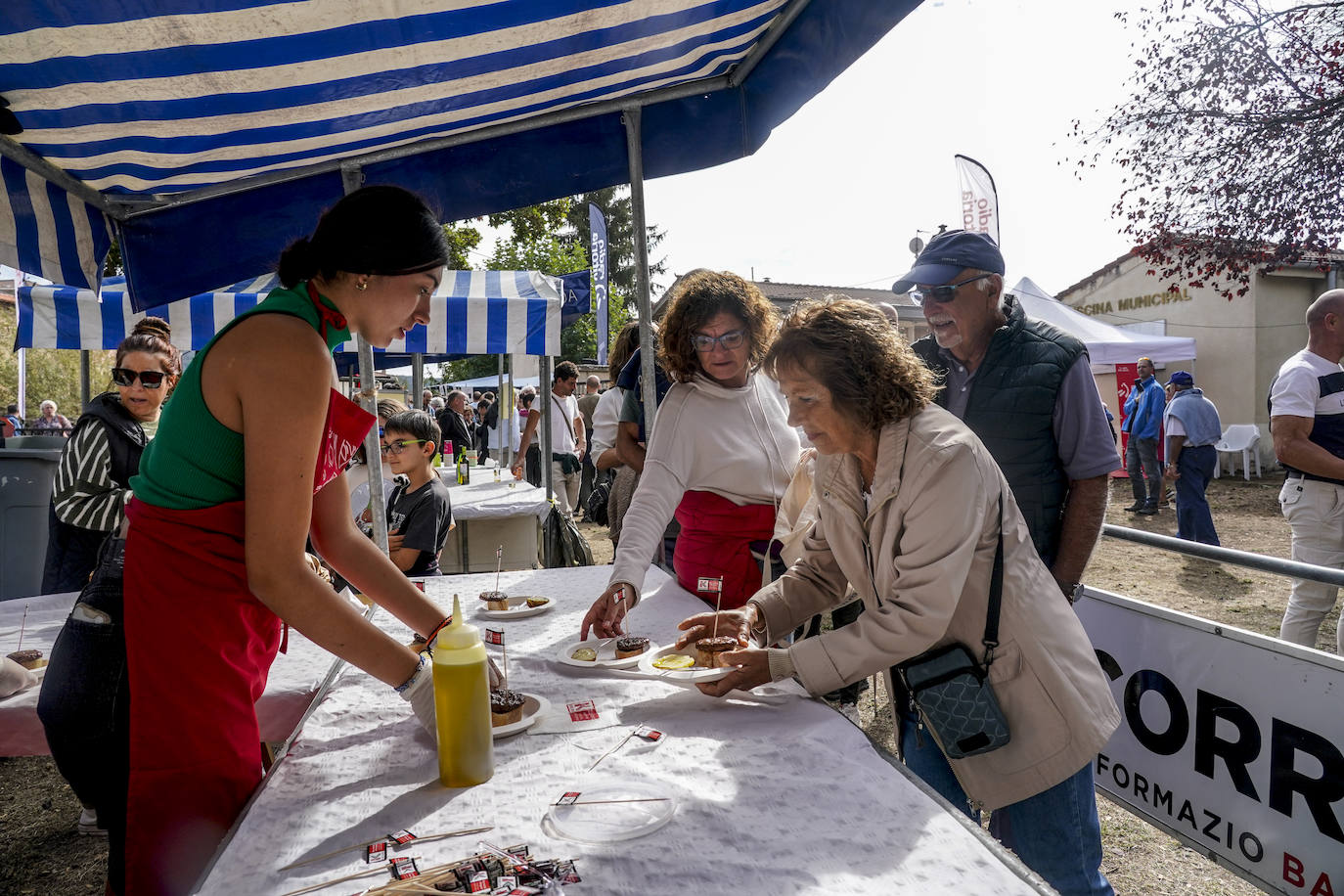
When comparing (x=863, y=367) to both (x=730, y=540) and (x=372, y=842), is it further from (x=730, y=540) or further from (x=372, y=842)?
(x=372, y=842)

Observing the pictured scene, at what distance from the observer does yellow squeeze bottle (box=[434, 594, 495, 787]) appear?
1.21m

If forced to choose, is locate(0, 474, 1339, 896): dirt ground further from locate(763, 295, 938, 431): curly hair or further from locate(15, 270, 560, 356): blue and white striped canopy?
locate(15, 270, 560, 356): blue and white striped canopy

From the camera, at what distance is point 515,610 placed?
2.43m

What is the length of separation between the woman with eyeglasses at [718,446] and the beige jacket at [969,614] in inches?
34.2

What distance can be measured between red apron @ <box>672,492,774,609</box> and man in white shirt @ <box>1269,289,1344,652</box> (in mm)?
2942

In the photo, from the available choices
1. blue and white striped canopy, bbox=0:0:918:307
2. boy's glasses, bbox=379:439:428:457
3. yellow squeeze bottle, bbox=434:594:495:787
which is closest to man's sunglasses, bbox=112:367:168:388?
blue and white striped canopy, bbox=0:0:918:307

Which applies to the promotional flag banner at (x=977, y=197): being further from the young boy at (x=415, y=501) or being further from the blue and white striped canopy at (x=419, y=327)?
the young boy at (x=415, y=501)

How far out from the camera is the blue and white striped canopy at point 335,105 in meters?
1.93

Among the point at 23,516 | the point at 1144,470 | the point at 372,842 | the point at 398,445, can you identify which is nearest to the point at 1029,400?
the point at 372,842

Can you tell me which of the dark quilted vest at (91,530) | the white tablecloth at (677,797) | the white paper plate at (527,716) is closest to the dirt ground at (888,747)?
the dark quilted vest at (91,530)

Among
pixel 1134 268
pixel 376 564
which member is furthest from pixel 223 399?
pixel 1134 268

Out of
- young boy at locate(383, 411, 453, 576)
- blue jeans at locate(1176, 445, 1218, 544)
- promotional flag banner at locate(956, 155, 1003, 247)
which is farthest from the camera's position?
promotional flag banner at locate(956, 155, 1003, 247)

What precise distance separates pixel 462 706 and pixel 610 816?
0.94 ft

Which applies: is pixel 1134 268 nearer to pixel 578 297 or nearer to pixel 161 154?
pixel 578 297
